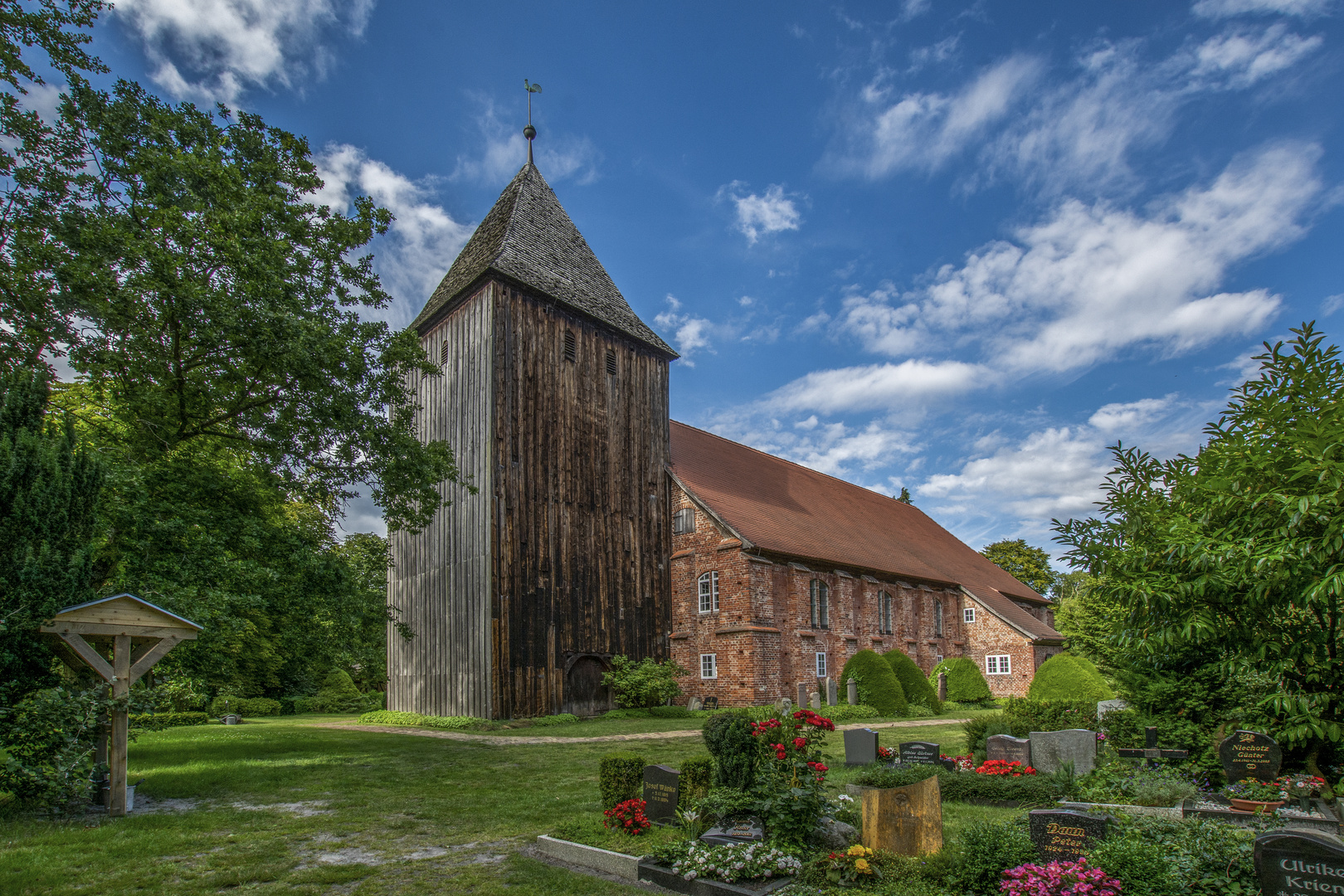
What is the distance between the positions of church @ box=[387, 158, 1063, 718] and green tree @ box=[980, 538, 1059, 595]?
2604 cm

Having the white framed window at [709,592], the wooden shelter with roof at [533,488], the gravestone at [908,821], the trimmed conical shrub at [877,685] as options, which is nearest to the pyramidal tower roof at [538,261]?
the wooden shelter with roof at [533,488]

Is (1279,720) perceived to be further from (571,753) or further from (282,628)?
(282,628)

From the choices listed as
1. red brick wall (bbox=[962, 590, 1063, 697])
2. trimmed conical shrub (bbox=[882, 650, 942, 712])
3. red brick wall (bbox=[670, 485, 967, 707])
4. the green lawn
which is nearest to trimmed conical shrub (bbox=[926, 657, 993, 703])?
red brick wall (bbox=[962, 590, 1063, 697])

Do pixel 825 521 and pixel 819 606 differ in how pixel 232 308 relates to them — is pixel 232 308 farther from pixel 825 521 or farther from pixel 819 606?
pixel 825 521

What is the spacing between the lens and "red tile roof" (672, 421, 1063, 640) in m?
25.6

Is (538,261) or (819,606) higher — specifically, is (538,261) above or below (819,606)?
above

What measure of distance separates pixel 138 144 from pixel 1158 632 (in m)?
19.8

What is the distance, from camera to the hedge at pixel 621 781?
8031 millimetres

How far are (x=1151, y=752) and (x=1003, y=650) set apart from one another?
24.0 m

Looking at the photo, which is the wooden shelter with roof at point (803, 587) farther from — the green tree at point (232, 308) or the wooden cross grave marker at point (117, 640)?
the wooden cross grave marker at point (117, 640)

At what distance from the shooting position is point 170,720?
2422cm

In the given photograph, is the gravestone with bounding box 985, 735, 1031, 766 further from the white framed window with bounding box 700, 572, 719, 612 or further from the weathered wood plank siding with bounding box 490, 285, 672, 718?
the white framed window with bounding box 700, 572, 719, 612

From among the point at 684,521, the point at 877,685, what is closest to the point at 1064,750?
the point at 877,685

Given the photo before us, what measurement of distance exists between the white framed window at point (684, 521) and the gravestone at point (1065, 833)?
18.8m
